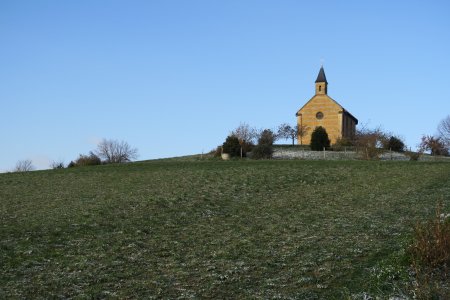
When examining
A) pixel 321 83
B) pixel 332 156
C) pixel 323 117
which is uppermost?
pixel 321 83

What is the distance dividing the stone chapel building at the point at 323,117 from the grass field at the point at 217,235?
6067cm

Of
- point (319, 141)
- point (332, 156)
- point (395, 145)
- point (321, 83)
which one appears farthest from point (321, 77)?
point (332, 156)

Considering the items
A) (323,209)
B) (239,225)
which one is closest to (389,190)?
(323,209)

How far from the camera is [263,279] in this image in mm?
12703

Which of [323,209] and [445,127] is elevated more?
[445,127]

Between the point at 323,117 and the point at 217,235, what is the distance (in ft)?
266

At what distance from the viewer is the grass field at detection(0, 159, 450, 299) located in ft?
40.2

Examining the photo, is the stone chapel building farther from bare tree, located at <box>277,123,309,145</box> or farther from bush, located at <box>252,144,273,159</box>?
bush, located at <box>252,144,273,159</box>

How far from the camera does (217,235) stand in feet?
59.4

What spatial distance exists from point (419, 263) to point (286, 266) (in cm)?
339

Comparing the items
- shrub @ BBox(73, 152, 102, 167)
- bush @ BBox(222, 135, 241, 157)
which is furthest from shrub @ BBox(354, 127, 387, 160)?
shrub @ BBox(73, 152, 102, 167)

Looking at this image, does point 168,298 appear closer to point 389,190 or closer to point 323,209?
point 323,209

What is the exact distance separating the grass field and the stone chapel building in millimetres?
60668

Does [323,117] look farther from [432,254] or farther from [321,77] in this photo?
[432,254]
